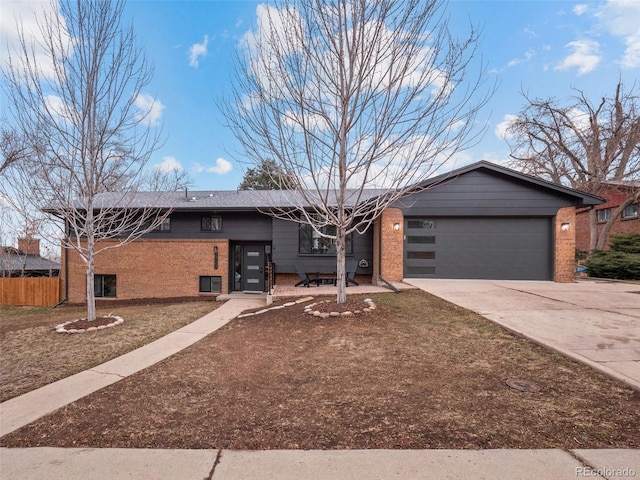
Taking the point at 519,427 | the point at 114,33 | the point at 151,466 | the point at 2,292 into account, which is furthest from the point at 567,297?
the point at 2,292

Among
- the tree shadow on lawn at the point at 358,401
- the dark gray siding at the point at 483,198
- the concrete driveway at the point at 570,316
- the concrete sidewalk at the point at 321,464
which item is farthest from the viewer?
the dark gray siding at the point at 483,198

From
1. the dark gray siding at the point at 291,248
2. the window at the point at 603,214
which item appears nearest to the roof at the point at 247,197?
the dark gray siding at the point at 291,248

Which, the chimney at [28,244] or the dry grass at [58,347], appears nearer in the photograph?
the dry grass at [58,347]

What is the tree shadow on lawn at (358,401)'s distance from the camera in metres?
2.42

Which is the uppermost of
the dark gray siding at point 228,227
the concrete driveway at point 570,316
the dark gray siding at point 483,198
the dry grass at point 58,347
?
the dark gray siding at point 483,198

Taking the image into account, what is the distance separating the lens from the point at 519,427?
250cm

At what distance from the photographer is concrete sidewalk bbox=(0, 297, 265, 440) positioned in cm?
297

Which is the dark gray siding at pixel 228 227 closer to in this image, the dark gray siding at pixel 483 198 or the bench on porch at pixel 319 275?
the bench on porch at pixel 319 275

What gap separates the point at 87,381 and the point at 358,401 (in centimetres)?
315

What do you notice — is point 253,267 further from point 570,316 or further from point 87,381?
point 570,316

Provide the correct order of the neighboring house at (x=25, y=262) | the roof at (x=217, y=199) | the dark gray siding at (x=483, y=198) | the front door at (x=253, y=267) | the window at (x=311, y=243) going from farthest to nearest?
the neighboring house at (x=25, y=262) → the front door at (x=253, y=267) → the window at (x=311, y=243) → the roof at (x=217, y=199) → the dark gray siding at (x=483, y=198)

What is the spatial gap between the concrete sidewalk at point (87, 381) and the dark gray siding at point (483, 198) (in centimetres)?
760

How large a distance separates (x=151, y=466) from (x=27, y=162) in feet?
25.7

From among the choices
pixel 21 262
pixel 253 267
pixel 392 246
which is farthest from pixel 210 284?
pixel 21 262
